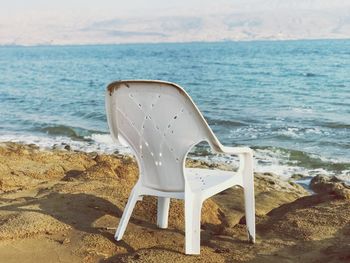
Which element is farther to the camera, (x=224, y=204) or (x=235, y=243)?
(x=224, y=204)

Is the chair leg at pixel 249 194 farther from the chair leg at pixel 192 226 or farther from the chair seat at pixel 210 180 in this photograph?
the chair leg at pixel 192 226

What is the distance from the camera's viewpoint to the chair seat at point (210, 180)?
4.39m

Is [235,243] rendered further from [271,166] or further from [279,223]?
[271,166]

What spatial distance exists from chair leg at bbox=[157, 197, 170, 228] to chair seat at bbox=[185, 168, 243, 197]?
1.32ft

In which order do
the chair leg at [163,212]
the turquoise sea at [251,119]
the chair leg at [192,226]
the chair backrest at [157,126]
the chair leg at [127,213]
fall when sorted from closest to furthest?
1. the chair backrest at [157,126]
2. the chair leg at [192,226]
3. the chair leg at [127,213]
4. the chair leg at [163,212]
5. the turquoise sea at [251,119]

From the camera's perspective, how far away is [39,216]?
16.2 ft

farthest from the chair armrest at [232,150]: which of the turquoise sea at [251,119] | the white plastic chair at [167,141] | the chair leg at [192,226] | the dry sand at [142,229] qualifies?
the turquoise sea at [251,119]

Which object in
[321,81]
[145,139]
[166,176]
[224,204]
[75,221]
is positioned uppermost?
[145,139]

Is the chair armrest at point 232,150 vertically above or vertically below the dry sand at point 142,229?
above

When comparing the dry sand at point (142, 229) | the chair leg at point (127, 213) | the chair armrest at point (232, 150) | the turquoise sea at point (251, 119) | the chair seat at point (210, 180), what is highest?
the chair armrest at point (232, 150)

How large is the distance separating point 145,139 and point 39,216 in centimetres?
131

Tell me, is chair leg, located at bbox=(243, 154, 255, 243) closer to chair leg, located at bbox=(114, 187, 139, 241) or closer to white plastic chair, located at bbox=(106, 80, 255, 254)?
white plastic chair, located at bbox=(106, 80, 255, 254)

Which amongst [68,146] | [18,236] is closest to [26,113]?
[68,146]

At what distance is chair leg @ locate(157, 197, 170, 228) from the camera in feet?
16.4
